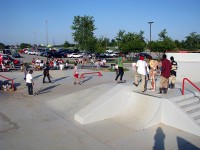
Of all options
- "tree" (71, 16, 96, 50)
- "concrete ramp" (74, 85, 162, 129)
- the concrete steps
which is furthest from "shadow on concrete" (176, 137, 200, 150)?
"tree" (71, 16, 96, 50)

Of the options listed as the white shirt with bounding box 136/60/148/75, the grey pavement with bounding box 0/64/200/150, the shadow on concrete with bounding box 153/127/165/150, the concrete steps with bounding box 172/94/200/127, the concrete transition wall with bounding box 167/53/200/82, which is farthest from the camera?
the concrete transition wall with bounding box 167/53/200/82

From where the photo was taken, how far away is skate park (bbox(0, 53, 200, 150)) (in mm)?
7395

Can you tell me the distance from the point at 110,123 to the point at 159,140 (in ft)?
7.29

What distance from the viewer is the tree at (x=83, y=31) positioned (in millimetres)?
37938

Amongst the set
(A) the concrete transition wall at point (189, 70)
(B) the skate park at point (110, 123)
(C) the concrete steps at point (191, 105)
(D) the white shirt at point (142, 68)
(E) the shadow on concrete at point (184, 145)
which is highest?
(D) the white shirt at point (142, 68)

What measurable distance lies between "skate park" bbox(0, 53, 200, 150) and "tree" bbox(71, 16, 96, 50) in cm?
2645

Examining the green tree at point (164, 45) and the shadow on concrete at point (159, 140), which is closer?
the shadow on concrete at point (159, 140)

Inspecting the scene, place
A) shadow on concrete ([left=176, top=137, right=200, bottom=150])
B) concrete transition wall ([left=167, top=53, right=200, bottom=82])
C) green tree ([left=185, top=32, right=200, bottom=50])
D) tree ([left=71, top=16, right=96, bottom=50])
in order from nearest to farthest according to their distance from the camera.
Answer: shadow on concrete ([left=176, top=137, right=200, bottom=150]) → concrete transition wall ([left=167, top=53, right=200, bottom=82]) → tree ([left=71, top=16, right=96, bottom=50]) → green tree ([left=185, top=32, right=200, bottom=50])

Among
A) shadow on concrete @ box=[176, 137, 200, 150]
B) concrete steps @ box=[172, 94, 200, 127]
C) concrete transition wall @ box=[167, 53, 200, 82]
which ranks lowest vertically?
shadow on concrete @ box=[176, 137, 200, 150]

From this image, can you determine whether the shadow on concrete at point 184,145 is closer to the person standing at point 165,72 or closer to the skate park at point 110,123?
the skate park at point 110,123

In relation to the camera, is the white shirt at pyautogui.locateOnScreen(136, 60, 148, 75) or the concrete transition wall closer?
the white shirt at pyautogui.locateOnScreen(136, 60, 148, 75)

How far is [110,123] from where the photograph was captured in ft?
30.0

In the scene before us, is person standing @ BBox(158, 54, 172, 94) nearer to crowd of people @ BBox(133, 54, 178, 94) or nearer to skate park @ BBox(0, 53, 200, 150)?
crowd of people @ BBox(133, 54, 178, 94)

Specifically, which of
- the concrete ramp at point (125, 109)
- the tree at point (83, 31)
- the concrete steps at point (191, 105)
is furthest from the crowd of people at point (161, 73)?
the tree at point (83, 31)
